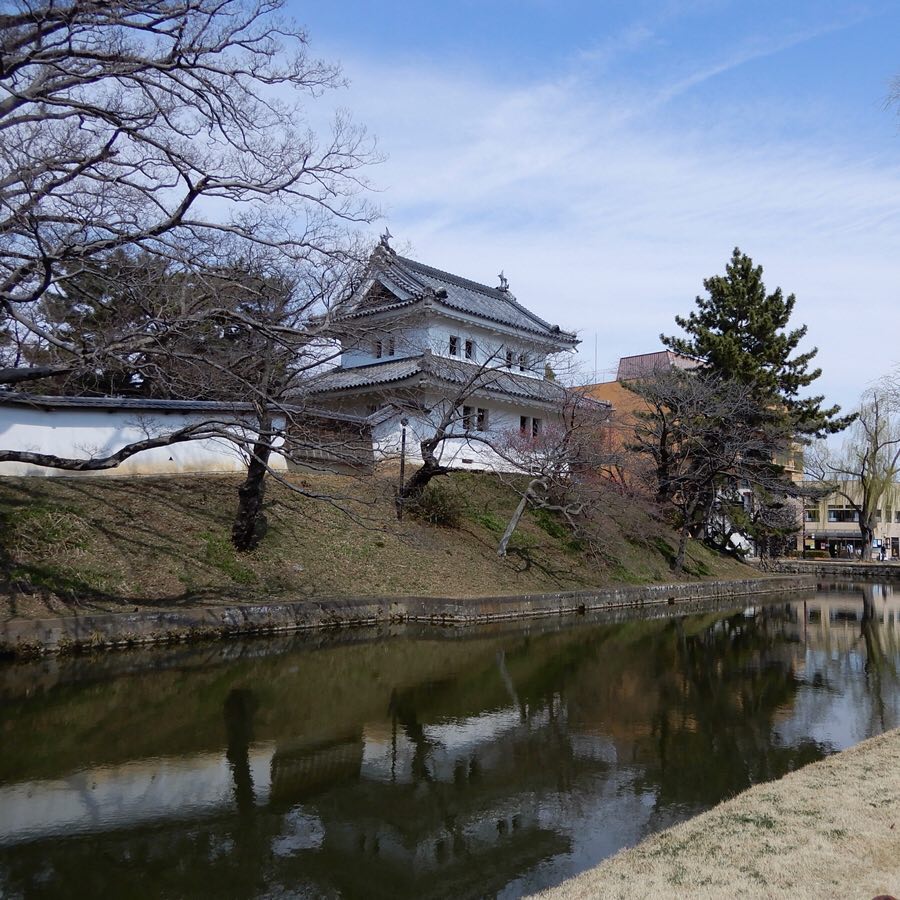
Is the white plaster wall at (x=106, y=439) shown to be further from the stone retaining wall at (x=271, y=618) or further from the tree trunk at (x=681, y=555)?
the tree trunk at (x=681, y=555)

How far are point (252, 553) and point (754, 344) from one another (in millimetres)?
24088

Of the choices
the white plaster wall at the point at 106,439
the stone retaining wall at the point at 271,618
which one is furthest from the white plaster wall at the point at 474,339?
the stone retaining wall at the point at 271,618

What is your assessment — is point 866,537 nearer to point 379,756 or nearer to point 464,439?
point 464,439

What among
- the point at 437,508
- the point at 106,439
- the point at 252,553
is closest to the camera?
the point at 252,553

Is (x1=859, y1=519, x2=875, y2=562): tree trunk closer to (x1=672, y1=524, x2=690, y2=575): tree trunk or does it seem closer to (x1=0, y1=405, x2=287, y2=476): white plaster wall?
(x1=672, y1=524, x2=690, y2=575): tree trunk

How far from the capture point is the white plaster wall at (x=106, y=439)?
16672 millimetres

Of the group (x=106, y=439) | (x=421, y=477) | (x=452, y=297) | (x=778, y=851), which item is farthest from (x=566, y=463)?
(x=778, y=851)

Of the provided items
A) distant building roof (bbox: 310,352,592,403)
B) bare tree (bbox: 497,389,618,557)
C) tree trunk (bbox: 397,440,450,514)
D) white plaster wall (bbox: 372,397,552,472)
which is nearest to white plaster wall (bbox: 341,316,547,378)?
distant building roof (bbox: 310,352,592,403)

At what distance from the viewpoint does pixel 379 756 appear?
7820 mm

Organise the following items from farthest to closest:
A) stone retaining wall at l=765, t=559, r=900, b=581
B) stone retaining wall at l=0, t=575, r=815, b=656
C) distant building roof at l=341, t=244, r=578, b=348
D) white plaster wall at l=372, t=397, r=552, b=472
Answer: stone retaining wall at l=765, t=559, r=900, b=581, distant building roof at l=341, t=244, r=578, b=348, white plaster wall at l=372, t=397, r=552, b=472, stone retaining wall at l=0, t=575, r=815, b=656

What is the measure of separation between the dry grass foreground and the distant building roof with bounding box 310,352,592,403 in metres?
17.2

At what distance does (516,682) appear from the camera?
37.9 ft

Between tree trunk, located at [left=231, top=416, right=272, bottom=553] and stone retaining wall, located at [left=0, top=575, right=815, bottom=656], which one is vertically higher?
tree trunk, located at [left=231, top=416, right=272, bottom=553]

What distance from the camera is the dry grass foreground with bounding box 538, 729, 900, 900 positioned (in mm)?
4152
